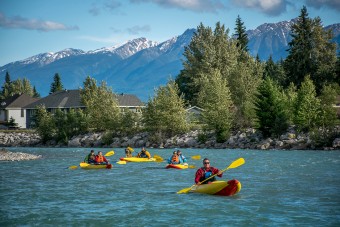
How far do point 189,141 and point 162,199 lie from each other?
40.1 metres

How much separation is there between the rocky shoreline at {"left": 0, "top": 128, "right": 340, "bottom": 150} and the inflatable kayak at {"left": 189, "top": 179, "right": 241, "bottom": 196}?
29581mm

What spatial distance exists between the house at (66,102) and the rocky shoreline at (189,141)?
1391 cm

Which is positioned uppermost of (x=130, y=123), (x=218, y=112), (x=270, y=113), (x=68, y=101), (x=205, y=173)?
(x=68, y=101)

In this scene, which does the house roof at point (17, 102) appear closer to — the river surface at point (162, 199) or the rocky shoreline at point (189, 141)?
the rocky shoreline at point (189, 141)

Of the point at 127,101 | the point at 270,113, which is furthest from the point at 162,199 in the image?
the point at 127,101

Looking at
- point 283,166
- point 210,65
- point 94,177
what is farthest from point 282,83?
point 94,177

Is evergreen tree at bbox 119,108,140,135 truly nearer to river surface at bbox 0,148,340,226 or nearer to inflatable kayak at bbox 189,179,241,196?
river surface at bbox 0,148,340,226

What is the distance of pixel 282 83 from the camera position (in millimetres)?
82000

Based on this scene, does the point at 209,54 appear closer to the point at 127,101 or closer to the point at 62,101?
the point at 127,101

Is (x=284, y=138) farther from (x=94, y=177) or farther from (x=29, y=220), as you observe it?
(x=29, y=220)

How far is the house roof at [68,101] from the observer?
93.8 metres

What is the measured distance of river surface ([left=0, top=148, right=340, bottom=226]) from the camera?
53.4ft

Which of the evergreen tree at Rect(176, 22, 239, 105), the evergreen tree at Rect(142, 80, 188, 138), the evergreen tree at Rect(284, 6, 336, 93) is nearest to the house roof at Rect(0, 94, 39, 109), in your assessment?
the evergreen tree at Rect(176, 22, 239, 105)

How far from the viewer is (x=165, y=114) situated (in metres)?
63.6
